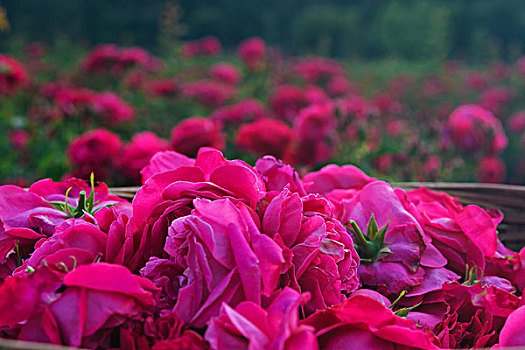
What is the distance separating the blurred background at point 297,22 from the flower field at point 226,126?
3.67 metres

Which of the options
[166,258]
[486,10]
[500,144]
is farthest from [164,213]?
[486,10]

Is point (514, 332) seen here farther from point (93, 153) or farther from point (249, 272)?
point (93, 153)

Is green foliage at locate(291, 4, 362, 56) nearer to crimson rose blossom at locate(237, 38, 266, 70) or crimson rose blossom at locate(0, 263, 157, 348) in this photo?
crimson rose blossom at locate(237, 38, 266, 70)

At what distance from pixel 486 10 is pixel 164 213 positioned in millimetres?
8039

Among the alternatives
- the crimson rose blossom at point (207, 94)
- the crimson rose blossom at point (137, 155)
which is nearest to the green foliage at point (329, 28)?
the crimson rose blossom at point (207, 94)

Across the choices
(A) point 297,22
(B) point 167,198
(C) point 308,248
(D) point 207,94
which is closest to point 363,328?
(C) point 308,248

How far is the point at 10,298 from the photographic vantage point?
12.3 inches

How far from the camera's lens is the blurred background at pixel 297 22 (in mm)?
6668

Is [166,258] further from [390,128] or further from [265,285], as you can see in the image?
[390,128]

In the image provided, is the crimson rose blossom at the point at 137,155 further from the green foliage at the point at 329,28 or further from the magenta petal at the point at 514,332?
the green foliage at the point at 329,28

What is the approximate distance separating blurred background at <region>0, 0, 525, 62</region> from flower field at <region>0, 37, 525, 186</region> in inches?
145

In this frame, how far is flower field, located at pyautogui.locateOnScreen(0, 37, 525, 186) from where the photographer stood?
1036 millimetres

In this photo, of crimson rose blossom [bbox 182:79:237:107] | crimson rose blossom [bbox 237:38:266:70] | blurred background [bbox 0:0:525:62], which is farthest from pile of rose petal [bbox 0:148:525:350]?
blurred background [bbox 0:0:525:62]

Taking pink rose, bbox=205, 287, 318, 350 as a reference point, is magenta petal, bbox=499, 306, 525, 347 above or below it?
below
